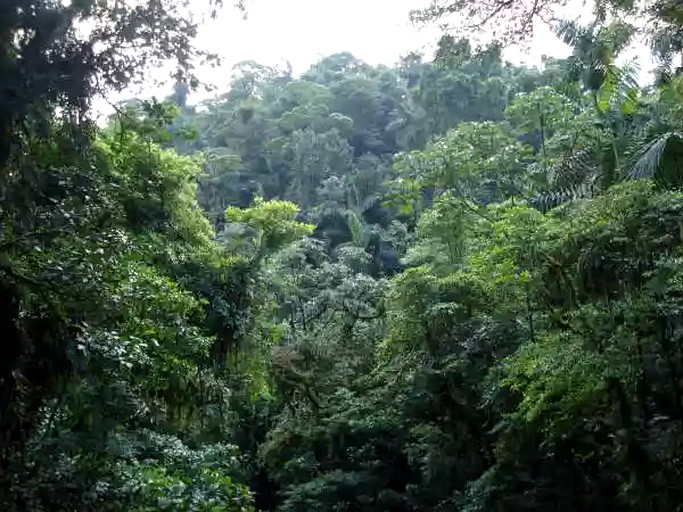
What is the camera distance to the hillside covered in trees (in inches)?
171

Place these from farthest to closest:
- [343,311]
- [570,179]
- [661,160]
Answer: [343,311]
[570,179]
[661,160]

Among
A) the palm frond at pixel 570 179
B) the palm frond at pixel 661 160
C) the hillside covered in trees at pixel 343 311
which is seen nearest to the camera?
the hillside covered in trees at pixel 343 311

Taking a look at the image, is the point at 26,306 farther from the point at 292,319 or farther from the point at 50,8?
the point at 292,319

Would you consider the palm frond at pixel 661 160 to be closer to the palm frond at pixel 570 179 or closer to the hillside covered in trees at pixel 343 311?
the hillside covered in trees at pixel 343 311

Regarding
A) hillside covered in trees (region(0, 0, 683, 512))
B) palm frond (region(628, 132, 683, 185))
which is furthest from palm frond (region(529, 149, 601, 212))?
palm frond (region(628, 132, 683, 185))

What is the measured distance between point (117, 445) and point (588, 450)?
5.31m

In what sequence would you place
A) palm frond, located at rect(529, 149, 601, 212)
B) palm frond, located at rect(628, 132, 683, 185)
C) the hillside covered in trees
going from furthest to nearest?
1. palm frond, located at rect(529, 149, 601, 212)
2. palm frond, located at rect(628, 132, 683, 185)
3. the hillside covered in trees

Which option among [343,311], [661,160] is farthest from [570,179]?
[343,311]

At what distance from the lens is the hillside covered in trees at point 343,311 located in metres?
4.34

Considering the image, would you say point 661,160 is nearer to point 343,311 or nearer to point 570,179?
point 570,179

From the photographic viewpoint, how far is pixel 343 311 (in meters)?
13.4

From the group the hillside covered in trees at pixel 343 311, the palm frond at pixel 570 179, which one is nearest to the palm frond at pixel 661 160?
the hillside covered in trees at pixel 343 311

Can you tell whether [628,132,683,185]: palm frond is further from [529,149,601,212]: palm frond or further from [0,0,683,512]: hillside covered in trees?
[529,149,601,212]: palm frond

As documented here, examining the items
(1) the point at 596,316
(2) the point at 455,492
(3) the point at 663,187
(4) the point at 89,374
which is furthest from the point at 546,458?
(4) the point at 89,374
